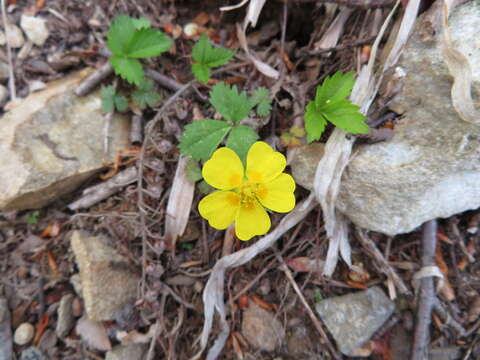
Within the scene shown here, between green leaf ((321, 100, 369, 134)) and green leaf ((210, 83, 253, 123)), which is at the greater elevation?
green leaf ((321, 100, 369, 134))

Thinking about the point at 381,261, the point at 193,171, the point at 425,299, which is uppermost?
the point at 193,171

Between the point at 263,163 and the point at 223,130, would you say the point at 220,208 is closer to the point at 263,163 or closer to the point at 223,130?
the point at 263,163

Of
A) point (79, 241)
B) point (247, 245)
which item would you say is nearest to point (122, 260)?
point (79, 241)

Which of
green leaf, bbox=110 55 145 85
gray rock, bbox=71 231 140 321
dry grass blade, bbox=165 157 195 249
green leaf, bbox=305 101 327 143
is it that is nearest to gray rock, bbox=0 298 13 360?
gray rock, bbox=71 231 140 321

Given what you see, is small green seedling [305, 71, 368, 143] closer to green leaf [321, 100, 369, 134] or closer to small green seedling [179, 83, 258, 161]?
green leaf [321, 100, 369, 134]

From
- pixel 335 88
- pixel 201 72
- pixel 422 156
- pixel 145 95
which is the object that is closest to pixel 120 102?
pixel 145 95

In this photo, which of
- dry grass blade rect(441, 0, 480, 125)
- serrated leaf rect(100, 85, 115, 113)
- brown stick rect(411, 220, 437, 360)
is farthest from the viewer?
serrated leaf rect(100, 85, 115, 113)
